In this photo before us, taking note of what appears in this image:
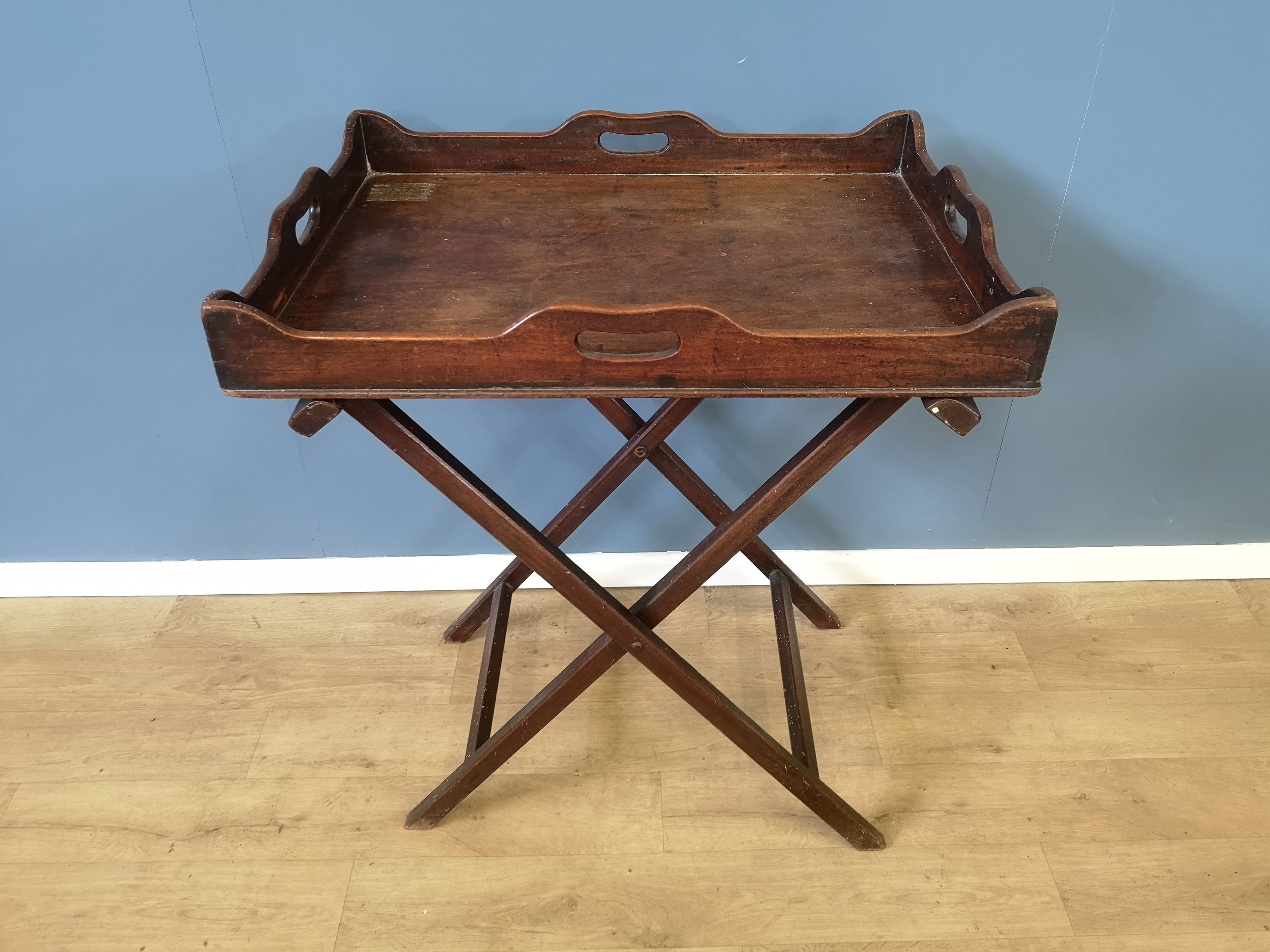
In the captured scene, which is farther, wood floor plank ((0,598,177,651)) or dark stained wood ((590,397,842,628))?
wood floor plank ((0,598,177,651))

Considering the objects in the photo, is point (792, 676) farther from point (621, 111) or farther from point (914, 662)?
point (621, 111)

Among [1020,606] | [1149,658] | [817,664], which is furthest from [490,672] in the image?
[1149,658]

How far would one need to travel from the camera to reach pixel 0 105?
1.63 meters

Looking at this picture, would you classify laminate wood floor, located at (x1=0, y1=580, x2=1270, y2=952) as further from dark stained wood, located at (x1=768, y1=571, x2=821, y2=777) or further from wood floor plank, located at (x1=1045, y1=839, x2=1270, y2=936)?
dark stained wood, located at (x1=768, y1=571, x2=821, y2=777)

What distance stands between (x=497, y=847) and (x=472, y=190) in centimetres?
112

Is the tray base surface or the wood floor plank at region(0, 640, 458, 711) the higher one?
the tray base surface

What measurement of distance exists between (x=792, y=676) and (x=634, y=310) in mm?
933

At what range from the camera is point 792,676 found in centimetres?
180

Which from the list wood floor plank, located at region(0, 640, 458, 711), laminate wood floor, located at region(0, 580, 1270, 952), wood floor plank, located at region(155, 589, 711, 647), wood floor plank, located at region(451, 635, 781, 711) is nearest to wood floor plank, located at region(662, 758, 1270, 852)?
laminate wood floor, located at region(0, 580, 1270, 952)

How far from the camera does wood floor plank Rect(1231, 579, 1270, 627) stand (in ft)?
6.95

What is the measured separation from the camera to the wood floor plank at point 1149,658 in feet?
6.46

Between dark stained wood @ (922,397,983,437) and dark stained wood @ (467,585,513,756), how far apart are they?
0.97 m

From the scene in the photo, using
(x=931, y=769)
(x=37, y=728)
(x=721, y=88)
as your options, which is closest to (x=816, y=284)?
(x=721, y=88)

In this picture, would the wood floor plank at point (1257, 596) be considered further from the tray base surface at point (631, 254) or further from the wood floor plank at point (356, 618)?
the tray base surface at point (631, 254)
